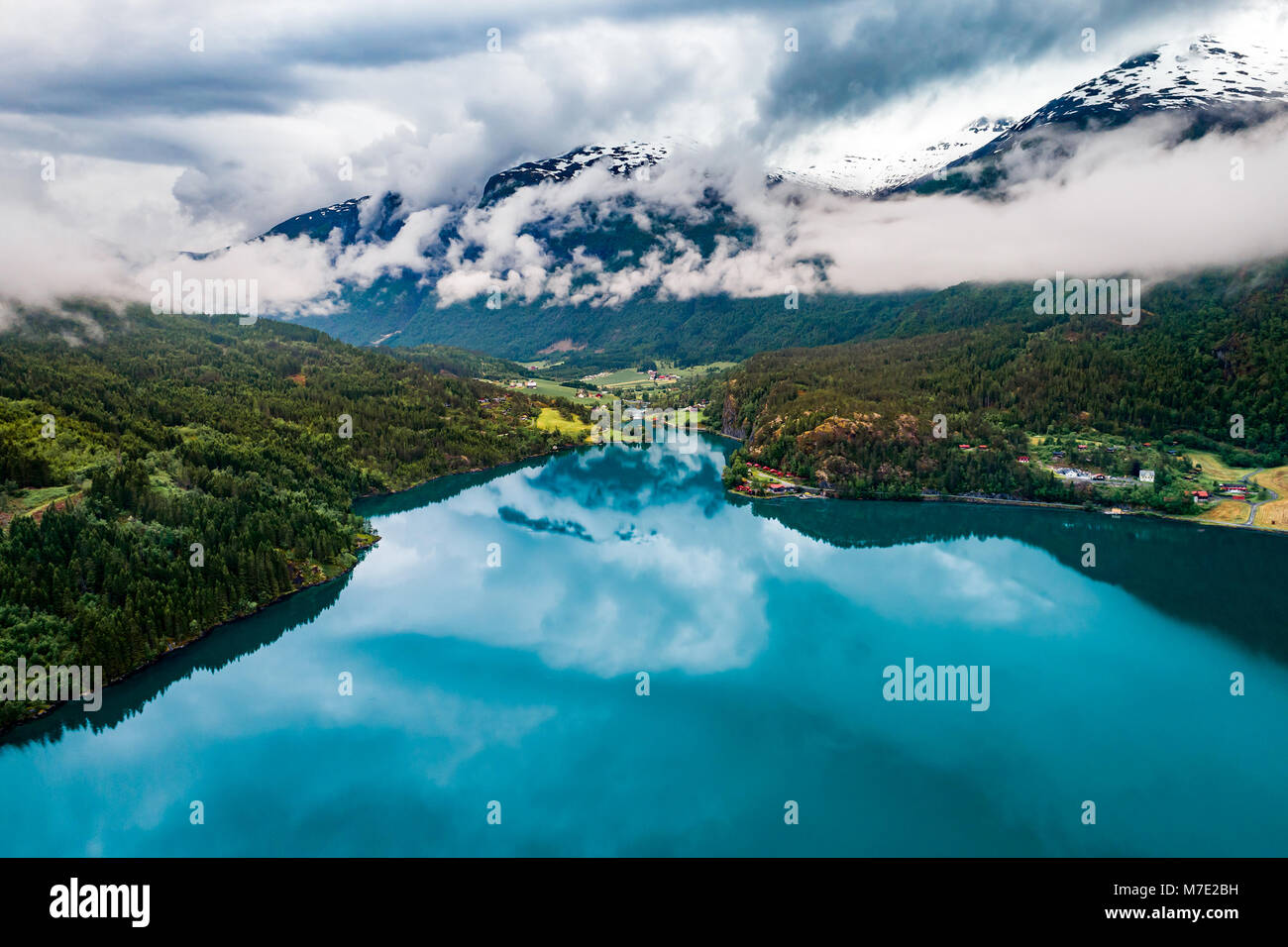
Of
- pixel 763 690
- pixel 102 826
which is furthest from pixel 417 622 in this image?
pixel 763 690

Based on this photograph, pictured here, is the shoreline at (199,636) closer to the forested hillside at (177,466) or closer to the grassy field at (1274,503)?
the forested hillside at (177,466)

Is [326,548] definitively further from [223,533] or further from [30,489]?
[30,489]

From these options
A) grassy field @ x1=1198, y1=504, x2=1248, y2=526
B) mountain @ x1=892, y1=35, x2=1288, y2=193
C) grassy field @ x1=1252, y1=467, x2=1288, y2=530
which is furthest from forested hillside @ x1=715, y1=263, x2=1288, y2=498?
mountain @ x1=892, y1=35, x2=1288, y2=193

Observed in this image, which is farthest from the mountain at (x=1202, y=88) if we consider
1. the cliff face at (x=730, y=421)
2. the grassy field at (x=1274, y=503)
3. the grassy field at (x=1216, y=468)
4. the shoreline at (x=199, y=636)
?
the shoreline at (x=199, y=636)

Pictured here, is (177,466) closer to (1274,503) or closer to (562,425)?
(562,425)

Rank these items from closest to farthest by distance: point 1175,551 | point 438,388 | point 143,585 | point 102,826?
point 102,826, point 143,585, point 1175,551, point 438,388

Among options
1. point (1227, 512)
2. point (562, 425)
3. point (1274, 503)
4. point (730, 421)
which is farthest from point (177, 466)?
point (1274, 503)
